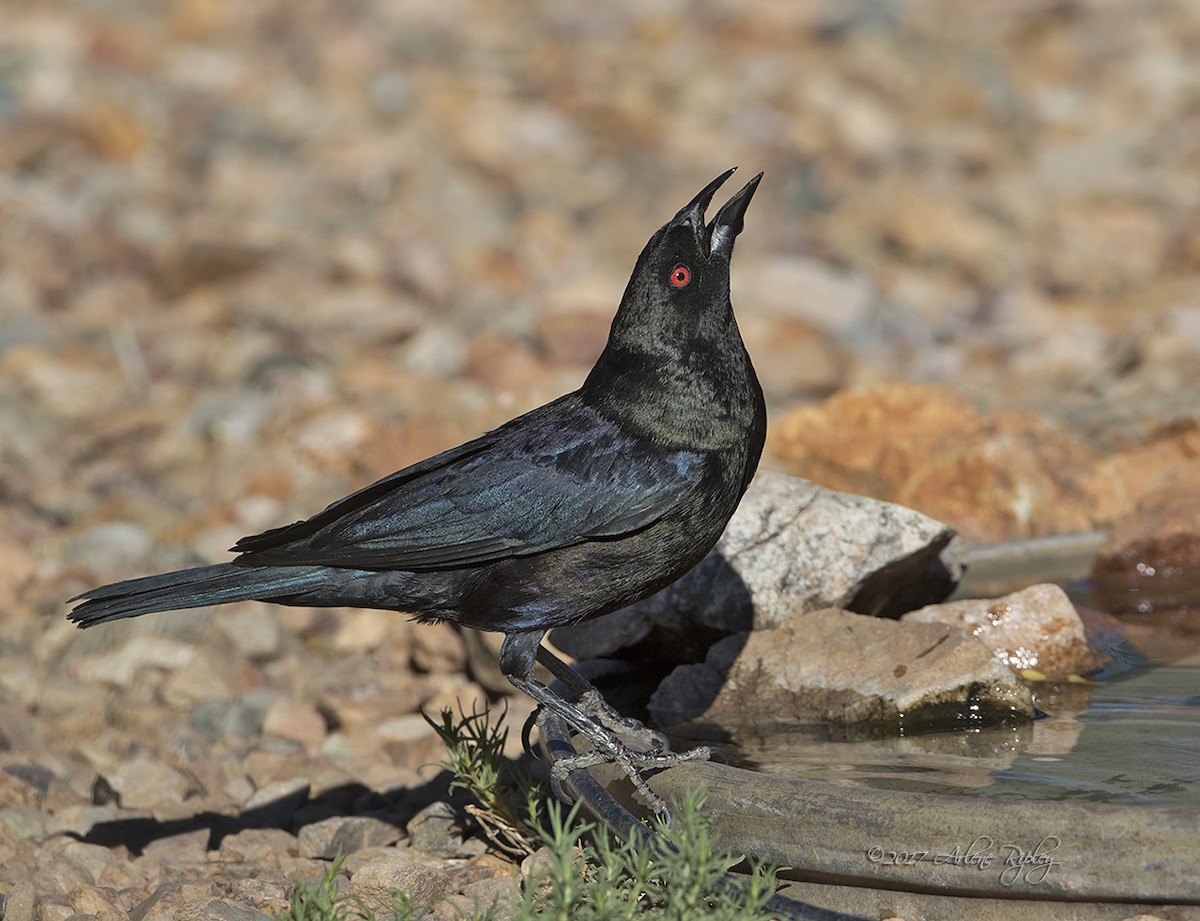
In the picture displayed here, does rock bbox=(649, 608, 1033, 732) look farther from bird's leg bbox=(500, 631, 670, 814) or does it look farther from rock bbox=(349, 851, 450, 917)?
rock bbox=(349, 851, 450, 917)

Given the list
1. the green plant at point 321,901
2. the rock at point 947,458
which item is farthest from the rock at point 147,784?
the rock at point 947,458

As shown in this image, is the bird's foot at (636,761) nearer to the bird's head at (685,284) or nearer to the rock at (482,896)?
the rock at (482,896)

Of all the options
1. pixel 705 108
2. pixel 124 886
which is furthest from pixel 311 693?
pixel 705 108

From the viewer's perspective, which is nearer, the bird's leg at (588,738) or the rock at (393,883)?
the bird's leg at (588,738)

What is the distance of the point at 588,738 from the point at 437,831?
0.84 metres

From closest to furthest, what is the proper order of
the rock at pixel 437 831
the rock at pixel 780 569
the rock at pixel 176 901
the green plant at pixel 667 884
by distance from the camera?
the green plant at pixel 667 884 → the rock at pixel 176 901 → the rock at pixel 437 831 → the rock at pixel 780 569

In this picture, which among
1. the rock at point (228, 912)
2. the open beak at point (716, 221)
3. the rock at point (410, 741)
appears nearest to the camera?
the rock at point (228, 912)

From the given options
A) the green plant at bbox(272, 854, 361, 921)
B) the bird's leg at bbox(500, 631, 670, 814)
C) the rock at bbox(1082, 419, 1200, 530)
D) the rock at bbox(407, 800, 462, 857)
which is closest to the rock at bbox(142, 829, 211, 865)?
the rock at bbox(407, 800, 462, 857)

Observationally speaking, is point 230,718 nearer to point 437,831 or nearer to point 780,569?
point 437,831

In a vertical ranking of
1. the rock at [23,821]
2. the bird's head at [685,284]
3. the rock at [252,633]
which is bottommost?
the rock at [23,821]

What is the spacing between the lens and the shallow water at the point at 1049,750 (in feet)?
11.8

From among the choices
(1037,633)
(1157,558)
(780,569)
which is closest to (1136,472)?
(1157,558)

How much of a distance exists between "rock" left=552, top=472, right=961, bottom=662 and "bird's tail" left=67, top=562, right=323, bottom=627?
1.14 metres

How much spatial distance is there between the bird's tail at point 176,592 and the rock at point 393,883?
75 cm
